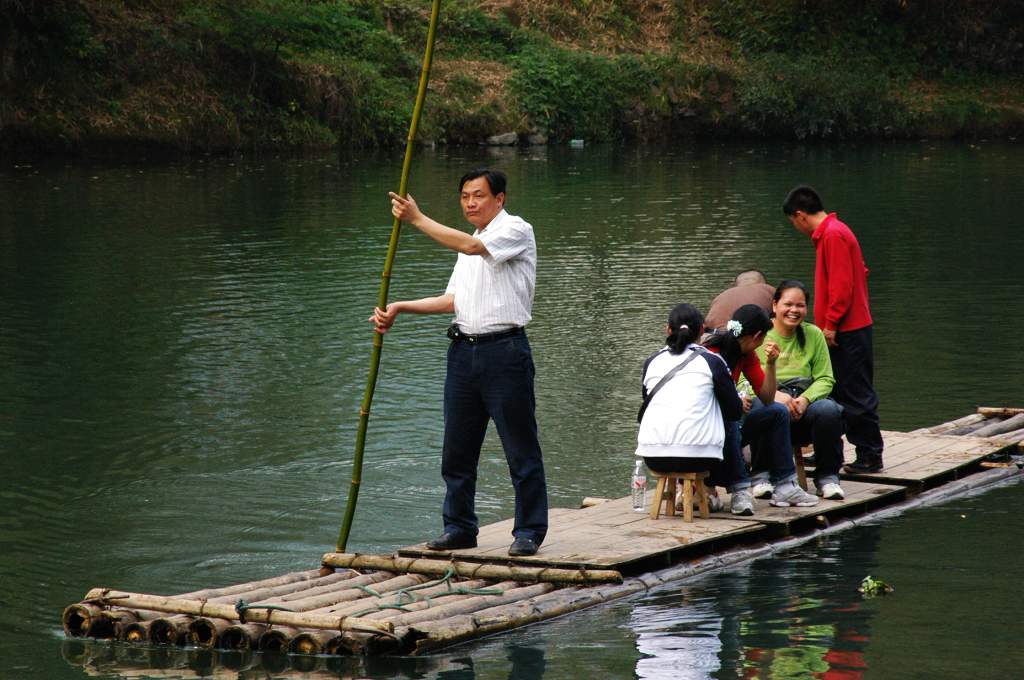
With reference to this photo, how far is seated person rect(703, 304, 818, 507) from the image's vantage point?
324 inches

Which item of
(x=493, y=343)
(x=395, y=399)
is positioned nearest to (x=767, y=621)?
(x=493, y=343)

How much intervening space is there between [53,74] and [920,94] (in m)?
22.8

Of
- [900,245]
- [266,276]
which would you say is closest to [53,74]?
[266,276]

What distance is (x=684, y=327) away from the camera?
26.0 ft

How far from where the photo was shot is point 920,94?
42312mm

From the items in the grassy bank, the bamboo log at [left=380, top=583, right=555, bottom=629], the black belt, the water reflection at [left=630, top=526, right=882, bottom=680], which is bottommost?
the water reflection at [left=630, top=526, right=882, bottom=680]

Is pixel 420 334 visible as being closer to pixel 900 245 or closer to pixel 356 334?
A: pixel 356 334

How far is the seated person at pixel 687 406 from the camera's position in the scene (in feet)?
25.7

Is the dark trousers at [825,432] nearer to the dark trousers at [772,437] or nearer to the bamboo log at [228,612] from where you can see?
the dark trousers at [772,437]

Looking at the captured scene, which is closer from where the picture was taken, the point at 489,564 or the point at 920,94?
the point at 489,564

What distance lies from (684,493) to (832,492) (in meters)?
A: 1.00

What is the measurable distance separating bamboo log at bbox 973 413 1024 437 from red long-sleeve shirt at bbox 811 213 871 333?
1905 millimetres

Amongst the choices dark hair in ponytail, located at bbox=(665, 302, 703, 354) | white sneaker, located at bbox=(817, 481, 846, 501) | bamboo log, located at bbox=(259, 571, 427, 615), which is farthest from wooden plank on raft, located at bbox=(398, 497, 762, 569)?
dark hair in ponytail, located at bbox=(665, 302, 703, 354)

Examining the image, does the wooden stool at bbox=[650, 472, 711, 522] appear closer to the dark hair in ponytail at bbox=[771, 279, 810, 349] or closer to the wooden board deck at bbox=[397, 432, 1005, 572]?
the wooden board deck at bbox=[397, 432, 1005, 572]
